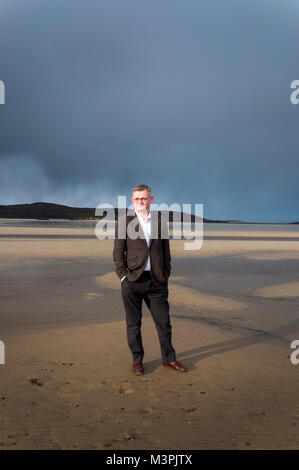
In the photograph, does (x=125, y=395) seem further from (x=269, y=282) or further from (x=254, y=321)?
(x=269, y=282)

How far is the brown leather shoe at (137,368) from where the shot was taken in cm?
581

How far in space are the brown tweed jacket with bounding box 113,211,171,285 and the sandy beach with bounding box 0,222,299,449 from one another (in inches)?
58.4

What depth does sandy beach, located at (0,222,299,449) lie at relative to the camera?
4273 mm

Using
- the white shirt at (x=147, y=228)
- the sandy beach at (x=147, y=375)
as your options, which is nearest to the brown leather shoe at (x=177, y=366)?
the sandy beach at (x=147, y=375)

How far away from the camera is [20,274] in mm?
15344

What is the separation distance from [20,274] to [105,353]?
9503mm

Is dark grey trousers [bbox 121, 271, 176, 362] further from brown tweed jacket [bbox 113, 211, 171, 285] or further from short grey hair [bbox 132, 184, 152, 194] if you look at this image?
short grey hair [bbox 132, 184, 152, 194]

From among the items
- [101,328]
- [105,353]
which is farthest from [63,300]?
[105,353]

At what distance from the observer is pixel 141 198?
5527mm

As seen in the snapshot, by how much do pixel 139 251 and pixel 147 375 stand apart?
1.81 m

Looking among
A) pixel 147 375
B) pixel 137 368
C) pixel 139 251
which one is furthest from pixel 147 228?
pixel 147 375

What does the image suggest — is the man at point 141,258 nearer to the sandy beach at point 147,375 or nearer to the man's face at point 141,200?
the man's face at point 141,200

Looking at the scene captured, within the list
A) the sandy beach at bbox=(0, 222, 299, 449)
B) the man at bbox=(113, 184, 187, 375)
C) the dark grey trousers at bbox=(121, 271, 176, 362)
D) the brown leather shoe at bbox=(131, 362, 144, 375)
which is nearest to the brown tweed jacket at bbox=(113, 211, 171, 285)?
the man at bbox=(113, 184, 187, 375)

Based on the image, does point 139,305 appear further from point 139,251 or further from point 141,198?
point 141,198
